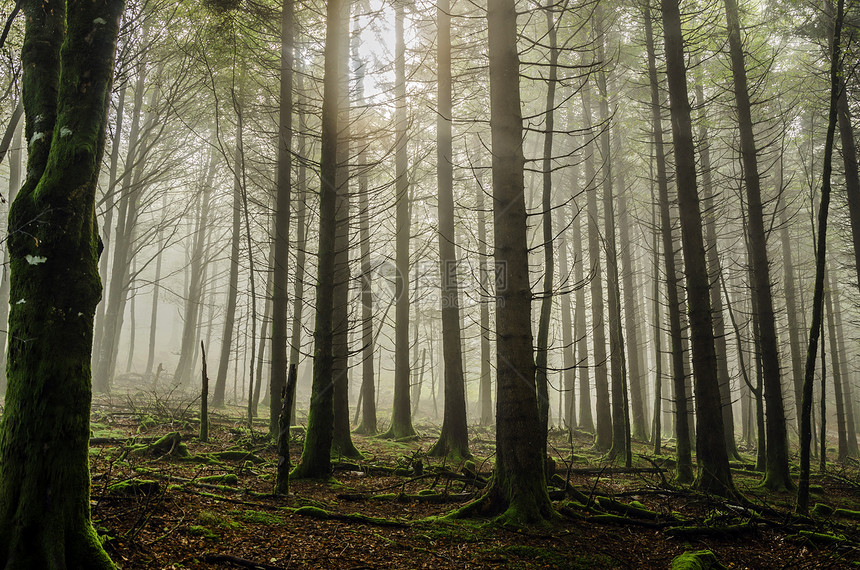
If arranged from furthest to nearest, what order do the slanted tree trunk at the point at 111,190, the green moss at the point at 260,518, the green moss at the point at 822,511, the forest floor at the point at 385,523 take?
the slanted tree trunk at the point at 111,190 < the green moss at the point at 822,511 < the green moss at the point at 260,518 < the forest floor at the point at 385,523

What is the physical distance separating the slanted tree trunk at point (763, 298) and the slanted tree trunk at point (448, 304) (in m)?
5.82

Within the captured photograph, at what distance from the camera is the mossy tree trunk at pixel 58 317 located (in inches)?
106

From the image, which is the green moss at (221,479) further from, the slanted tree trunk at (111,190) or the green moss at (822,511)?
the green moss at (822,511)

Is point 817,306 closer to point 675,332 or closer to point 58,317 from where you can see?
point 675,332

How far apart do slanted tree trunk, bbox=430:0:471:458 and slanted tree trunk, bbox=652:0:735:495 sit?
13.9ft

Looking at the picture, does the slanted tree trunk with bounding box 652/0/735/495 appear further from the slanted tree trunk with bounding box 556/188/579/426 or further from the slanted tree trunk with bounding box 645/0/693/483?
the slanted tree trunk with bounding box 556/188/579/426

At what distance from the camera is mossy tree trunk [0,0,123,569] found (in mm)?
2682

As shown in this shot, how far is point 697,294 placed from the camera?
795 centimetres

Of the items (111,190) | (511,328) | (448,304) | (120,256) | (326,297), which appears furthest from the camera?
(120,256)

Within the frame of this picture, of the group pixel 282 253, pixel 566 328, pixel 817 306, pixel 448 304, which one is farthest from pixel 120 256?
pixel 817 306

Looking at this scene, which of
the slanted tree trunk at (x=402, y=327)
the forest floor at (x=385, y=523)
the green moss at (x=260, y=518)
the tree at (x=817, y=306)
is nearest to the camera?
the forest floor at (x=385, y=523)

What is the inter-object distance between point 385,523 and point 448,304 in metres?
5.53

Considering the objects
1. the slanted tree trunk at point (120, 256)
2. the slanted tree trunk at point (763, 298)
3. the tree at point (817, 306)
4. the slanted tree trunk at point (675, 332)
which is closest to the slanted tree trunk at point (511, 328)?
the tree at point (817, 306)

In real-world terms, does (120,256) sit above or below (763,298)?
above
